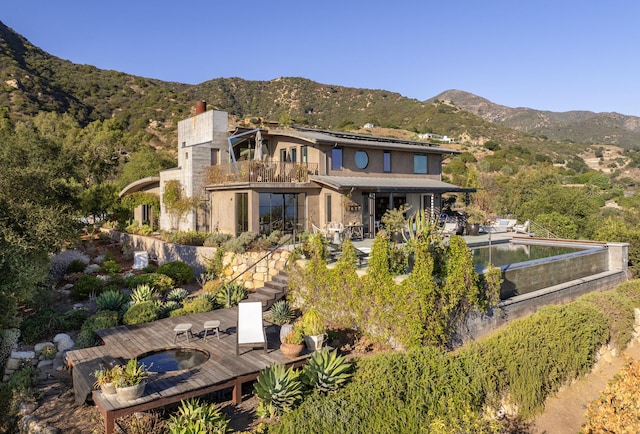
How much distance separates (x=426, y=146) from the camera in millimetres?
27312

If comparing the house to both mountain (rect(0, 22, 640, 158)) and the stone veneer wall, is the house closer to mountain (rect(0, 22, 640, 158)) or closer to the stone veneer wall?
the stone veneer wall

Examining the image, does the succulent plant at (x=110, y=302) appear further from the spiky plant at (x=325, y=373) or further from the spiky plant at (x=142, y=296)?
the spiky plant at (x=325, y=373)

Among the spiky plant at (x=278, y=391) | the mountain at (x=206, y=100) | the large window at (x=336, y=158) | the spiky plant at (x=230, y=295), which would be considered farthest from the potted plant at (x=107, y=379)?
the mountain at (x=206, y=100)

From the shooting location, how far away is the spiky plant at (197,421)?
650cm

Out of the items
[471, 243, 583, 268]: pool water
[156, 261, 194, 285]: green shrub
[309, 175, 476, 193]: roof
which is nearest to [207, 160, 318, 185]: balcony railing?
[309, 175, 476, 193]: roof

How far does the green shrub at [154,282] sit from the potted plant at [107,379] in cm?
809

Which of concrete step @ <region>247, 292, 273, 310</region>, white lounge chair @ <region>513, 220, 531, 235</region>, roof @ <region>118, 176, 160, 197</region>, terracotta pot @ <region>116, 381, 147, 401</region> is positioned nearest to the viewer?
terracotta pot @ <region>116, 381, 147, 401</region>

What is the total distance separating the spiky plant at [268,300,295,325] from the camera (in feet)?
39.5

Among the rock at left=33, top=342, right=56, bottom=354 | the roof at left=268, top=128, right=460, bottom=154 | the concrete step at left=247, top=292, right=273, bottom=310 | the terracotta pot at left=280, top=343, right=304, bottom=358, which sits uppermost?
the roof at left=268, top=128, right=460, bottom=154

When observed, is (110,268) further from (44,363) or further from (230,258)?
(44,363)

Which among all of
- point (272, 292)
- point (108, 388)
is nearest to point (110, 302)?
point (272, 292)

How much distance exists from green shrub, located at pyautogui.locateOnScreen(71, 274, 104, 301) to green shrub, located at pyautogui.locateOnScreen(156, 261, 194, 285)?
2361mm

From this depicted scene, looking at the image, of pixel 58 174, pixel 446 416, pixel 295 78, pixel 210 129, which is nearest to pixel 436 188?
pixel 210 129

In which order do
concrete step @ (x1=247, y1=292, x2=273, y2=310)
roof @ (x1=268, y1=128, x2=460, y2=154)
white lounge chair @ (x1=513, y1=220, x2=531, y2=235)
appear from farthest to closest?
1. white lounge chair @ (x1=513, y1=220, x2=531, y2=235)
2. roof @ (x1=268, y1=128, x2=460, y2=154)
3. concrete step @ (x1=247, y1=292, x2=273, y2=310)
